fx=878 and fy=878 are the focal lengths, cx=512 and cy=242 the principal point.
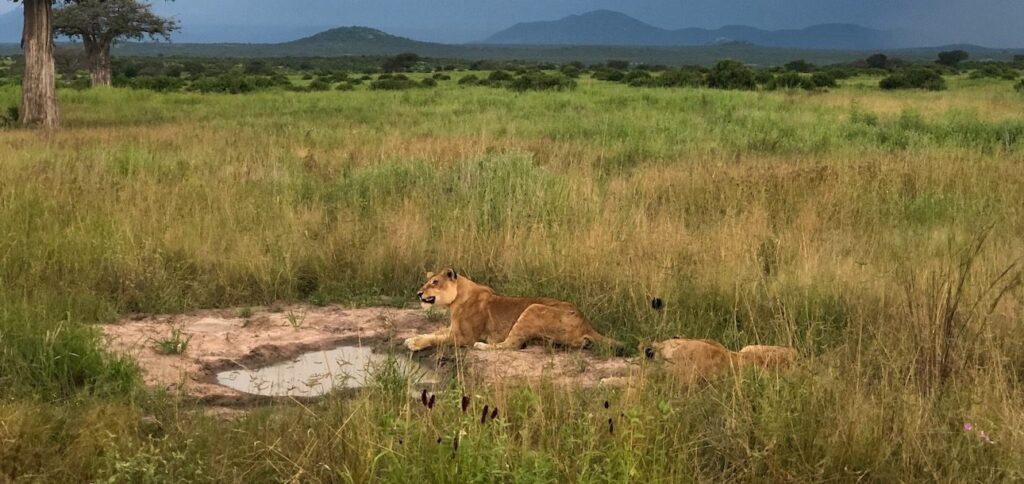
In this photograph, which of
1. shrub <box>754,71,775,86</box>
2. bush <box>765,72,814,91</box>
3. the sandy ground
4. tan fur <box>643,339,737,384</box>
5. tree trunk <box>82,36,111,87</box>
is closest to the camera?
tan fur <box>643,339,737,384</box>

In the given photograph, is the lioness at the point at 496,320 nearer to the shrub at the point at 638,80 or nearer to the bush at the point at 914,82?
the shrub at the point at 638,80

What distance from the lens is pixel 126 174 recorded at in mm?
10969

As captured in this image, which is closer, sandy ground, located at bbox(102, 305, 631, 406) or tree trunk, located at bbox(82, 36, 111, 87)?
sandy ground, located at bbox(102, 305, 631, 406)

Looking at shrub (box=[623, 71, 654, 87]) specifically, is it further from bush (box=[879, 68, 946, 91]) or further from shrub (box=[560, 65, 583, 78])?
bush (box=[879, 68, 946, 91])

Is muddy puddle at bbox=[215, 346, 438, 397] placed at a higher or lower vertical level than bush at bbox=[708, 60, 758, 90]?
lower

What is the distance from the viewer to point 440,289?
5.88 m

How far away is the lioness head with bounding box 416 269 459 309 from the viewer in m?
5.86

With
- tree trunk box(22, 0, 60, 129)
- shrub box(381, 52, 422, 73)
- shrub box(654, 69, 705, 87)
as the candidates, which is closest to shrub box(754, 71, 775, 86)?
shrub box(654, 69, 705, 87)

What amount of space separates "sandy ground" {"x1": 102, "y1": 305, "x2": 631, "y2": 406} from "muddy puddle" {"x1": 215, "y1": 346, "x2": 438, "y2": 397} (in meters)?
0.08

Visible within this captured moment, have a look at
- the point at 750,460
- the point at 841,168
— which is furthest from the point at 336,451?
the point at 841,168

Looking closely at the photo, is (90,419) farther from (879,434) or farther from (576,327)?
(879,434)

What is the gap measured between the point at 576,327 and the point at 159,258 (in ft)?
11.5

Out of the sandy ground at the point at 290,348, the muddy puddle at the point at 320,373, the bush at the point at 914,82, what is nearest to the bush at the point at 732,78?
the bush at the point at 914,82

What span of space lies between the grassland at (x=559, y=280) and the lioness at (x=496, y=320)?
502mm
